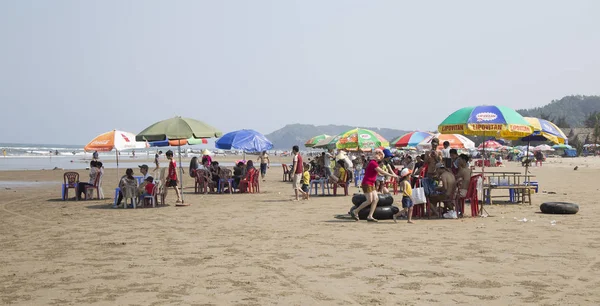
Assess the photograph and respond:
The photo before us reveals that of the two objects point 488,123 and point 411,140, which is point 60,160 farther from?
point 488,123

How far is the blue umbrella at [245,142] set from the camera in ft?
66.5

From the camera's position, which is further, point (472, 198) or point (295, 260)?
point (472, 198)

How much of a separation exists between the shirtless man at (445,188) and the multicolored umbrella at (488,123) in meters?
1.24

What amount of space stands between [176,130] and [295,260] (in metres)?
8.26

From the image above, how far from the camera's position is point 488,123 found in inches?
489

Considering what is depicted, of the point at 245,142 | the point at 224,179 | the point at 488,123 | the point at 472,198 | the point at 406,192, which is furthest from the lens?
the point at 245,142

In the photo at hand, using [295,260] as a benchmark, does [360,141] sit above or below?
above

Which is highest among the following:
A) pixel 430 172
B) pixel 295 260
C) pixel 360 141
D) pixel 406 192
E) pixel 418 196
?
pixel 360 141

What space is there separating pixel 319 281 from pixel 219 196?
38.9ft

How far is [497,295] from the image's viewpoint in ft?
18.7

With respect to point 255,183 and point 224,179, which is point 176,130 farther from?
point 255,183

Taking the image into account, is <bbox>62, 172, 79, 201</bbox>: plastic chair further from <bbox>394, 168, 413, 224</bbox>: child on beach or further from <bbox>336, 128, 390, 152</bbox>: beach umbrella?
<bbox>394, 168, 413, 224</bbox>: child on beach

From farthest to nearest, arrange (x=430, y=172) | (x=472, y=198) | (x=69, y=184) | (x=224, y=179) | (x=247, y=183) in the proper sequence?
(x=247, y=183) → (x=224, y=179) → (x=69, y=184) → (x=430, y=172) → (x=472, y=198)

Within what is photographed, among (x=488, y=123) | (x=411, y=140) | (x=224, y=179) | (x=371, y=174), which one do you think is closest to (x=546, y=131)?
(x=488, y=123)
